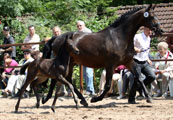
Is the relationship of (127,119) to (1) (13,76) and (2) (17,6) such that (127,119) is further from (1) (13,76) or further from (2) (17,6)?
(2) (17,6)

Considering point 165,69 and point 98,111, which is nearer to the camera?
point 98,111

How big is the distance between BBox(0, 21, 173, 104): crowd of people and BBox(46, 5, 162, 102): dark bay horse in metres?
0.54

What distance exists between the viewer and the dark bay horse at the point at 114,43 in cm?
888

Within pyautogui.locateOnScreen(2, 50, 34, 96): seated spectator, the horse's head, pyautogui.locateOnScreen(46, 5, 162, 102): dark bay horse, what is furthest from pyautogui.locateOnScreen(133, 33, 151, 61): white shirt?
pyautogui.locateOnScreen(2, 50, 34, 96): seated spectator

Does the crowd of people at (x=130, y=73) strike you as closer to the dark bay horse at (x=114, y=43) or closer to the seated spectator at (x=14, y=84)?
the seated spectator at (x=14, y=84)

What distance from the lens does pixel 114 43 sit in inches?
351

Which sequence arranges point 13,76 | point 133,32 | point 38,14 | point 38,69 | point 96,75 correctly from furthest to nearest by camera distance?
point 38,14
point 96,75
point 13,76
point 133,32
point 38,69

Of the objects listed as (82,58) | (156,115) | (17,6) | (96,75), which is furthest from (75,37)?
(17,6)

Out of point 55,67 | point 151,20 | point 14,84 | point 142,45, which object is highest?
point 151,20

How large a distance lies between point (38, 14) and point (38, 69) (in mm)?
8797

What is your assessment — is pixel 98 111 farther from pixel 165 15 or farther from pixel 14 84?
→ pixel 165 15

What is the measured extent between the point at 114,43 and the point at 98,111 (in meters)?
1.60

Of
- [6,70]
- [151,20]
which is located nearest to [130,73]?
[151,20]

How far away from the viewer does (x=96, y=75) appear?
12.9 m
